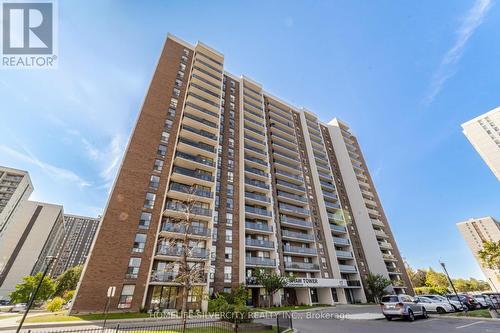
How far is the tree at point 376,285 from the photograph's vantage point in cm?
3931

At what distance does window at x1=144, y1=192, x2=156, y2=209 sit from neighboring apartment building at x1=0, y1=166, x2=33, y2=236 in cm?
7941

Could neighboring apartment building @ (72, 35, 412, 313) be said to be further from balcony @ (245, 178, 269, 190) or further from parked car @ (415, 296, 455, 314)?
parked car @ (415, 296, 455, 314)

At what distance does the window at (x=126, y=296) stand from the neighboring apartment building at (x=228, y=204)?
101 mm

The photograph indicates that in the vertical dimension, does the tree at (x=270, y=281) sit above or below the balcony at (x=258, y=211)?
below

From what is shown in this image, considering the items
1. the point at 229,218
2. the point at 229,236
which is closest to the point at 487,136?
the point at 229,218

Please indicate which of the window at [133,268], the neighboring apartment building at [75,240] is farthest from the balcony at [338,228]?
the neighboring apartment building at [75,240]

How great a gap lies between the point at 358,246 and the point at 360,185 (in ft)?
61.2

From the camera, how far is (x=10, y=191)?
243 feet

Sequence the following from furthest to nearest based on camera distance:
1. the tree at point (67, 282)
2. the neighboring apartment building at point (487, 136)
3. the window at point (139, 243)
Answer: the neighboring apartment building at point (487, 136), the tree at point (67, 282), the window at point (139, 243)

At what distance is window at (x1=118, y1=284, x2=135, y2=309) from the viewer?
892 inches

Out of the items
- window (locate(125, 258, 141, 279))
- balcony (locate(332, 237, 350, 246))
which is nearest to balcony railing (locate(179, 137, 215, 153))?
window (locate(125, 258, 141, 279))

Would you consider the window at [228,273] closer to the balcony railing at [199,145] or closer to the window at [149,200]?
the window at [149,200]

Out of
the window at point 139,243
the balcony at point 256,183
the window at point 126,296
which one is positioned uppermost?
the balcony at point 256,183

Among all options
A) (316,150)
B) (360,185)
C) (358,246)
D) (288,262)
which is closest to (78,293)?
(288,262)
